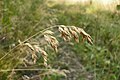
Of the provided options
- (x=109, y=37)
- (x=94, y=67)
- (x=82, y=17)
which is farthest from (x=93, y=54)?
(x=82, y=17)

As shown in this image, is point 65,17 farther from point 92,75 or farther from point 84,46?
point 92,75

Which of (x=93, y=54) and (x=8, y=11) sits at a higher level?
(x=8, y=11)

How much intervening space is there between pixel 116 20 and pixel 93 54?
928 millimetres

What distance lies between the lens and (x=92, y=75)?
12.0ft

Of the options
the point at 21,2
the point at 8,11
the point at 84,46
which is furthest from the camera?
the point at 21,2

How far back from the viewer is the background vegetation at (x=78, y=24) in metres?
Answer: 3.52

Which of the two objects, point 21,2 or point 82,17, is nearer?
point 21,2

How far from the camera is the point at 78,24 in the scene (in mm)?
4883

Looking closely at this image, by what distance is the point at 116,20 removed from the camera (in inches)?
185

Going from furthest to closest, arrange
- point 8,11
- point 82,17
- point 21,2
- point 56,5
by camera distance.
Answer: point 56,5
point 82,17
point 21,2
point 8,11

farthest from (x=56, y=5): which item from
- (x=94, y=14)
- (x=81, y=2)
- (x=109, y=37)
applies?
→ (x=109, y=37)

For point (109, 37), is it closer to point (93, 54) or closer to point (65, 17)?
point (93, 54)

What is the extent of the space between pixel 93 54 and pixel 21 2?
117 cm

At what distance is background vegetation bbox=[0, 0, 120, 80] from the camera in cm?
352
